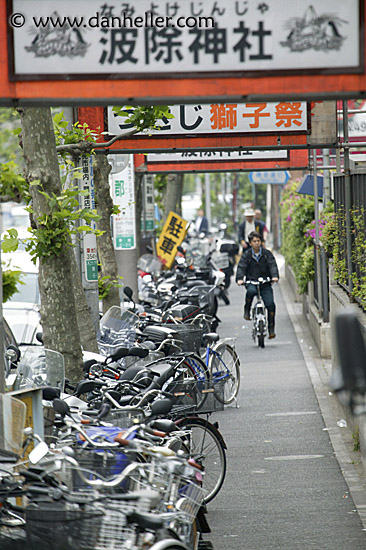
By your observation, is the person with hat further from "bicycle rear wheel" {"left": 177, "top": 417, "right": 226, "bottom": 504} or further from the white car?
"bicycle rear wheel" {"left": 177, "top": 417, "right": 226, "bottom": 504}

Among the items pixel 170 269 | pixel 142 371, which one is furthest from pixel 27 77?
pixel 170 269

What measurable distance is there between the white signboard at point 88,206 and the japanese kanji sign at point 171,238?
12032 mm

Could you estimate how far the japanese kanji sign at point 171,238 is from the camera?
23.3m

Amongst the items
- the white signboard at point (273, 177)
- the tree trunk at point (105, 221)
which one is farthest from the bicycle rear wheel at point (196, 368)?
the white signboard at point (273, 177)

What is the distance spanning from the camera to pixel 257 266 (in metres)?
16.3

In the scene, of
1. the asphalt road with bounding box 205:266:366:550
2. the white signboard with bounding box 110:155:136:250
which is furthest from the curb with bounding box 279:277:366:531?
the white signboard with bounding box 110:155:136:250

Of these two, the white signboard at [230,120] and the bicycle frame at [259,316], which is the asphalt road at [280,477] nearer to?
the bicycle frame at [259,316]

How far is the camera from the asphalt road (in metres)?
6.67

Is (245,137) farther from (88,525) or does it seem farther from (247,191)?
(247,191)

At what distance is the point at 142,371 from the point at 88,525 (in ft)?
10.4

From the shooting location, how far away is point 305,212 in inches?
697

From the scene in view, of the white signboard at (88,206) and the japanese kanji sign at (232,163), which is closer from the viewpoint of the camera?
the white signboard at (88,206)

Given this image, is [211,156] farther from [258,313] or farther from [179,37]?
[179,37]

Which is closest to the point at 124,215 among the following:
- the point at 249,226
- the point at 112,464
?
the point at 249,226
